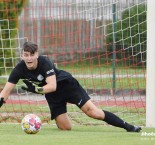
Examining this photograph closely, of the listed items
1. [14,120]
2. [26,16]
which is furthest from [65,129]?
[26,16]

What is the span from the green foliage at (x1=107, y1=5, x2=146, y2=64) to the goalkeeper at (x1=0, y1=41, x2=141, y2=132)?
3.62 metres

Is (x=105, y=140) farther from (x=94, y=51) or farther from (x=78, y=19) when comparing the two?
(x=78, y=19)

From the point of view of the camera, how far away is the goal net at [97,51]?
51.3 feet

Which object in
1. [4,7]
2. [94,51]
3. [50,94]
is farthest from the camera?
[4,7]

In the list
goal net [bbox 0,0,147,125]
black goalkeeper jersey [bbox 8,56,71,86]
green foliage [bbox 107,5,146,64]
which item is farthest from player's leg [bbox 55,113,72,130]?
green foliage [bbox 107,5,146,64]

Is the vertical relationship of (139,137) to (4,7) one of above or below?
below

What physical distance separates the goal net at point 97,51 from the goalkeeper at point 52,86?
2.35 metres

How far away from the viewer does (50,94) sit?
11.6 m

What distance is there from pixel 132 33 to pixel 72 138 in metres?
6.00

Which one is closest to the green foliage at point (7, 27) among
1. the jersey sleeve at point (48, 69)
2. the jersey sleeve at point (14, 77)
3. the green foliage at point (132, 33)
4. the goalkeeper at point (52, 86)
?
the green foliage at point (132, 33)

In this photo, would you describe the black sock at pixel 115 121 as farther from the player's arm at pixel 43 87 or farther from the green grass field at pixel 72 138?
the player's arm at pixel 43 87

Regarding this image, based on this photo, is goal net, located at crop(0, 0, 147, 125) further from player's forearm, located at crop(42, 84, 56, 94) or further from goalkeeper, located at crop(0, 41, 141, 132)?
player's forearm, located at crop(42, 84, 56, 94)

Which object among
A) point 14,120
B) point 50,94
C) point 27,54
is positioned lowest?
point 14,120

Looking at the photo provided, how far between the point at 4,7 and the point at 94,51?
10.4 feet
